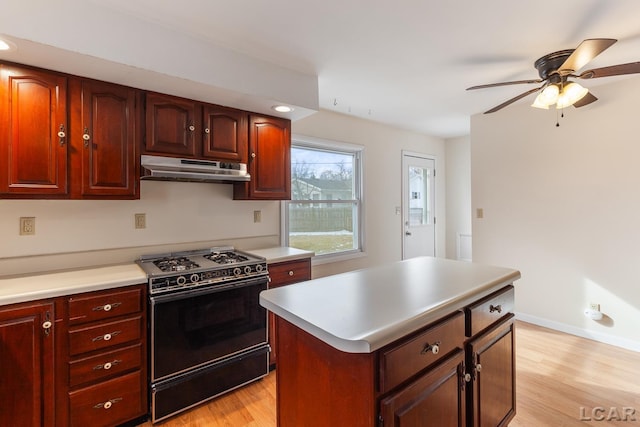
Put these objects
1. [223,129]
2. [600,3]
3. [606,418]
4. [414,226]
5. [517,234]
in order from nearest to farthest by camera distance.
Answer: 1. [600,3]
2. [606,418]
3. [223,129]
4. [517,234]
5. [414,226]

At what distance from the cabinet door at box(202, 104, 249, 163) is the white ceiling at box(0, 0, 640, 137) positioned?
1.65 ft

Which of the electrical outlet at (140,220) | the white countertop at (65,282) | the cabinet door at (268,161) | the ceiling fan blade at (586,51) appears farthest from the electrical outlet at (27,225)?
the ceiling fan blade at (586,51)

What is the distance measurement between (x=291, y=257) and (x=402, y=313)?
1583 millimetres

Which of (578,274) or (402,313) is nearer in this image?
(402,313)

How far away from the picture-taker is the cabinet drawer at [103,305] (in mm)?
1665

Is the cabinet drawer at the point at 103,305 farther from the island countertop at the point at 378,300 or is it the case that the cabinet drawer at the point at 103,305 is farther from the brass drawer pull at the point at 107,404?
the island countertop at the point at 378,300

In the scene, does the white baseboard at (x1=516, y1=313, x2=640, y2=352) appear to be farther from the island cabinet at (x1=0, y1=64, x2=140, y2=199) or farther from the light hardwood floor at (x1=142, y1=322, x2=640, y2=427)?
the island cabinet at (x1=0, y1=64, x2=140, y2=199)

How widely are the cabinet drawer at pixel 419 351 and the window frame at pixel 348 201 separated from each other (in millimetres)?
2174

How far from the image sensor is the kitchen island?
3.17ft

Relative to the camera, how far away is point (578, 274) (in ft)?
10.0

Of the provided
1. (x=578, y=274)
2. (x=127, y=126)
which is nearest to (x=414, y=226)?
(x=578, y=274)

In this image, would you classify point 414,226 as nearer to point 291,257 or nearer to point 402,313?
point 291,257

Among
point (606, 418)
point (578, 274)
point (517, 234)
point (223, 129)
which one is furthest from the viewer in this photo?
point (517, 234)

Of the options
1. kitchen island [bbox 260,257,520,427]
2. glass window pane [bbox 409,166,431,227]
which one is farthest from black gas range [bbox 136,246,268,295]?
glass window pane [bbox 409,166,431,227]
